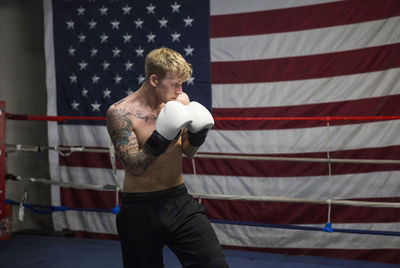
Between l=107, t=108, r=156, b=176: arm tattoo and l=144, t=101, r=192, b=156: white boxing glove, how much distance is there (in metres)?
0.04

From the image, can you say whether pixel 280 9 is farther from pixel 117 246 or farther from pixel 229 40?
pixel 117 246

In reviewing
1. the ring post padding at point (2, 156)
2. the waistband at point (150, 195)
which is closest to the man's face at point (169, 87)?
the waistband at point (150, 195)

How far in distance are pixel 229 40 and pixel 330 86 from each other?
880 mm

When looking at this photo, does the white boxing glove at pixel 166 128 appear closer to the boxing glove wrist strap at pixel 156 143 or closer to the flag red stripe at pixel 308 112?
the boxing glove wrist strap at pixel 156 143

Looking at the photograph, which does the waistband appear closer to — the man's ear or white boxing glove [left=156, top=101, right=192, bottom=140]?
white boxing glove [left=156, top=101, right=192, bottom=140]

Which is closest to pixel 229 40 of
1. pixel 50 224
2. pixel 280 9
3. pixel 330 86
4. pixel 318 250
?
pixel 280 9

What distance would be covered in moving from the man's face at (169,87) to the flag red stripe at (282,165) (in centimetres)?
183

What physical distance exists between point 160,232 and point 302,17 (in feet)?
7.35

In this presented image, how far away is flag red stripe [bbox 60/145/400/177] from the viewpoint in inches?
128

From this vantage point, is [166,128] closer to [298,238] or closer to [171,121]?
[171,121]

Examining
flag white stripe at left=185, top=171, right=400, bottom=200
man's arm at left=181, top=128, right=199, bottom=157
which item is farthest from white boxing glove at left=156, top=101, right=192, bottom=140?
flag white stripe at left=185, top=171, right=400, bottom=200

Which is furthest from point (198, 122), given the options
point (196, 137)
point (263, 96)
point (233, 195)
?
point (263, 96)

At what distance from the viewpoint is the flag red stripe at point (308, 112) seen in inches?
126

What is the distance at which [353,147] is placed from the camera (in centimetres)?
331
